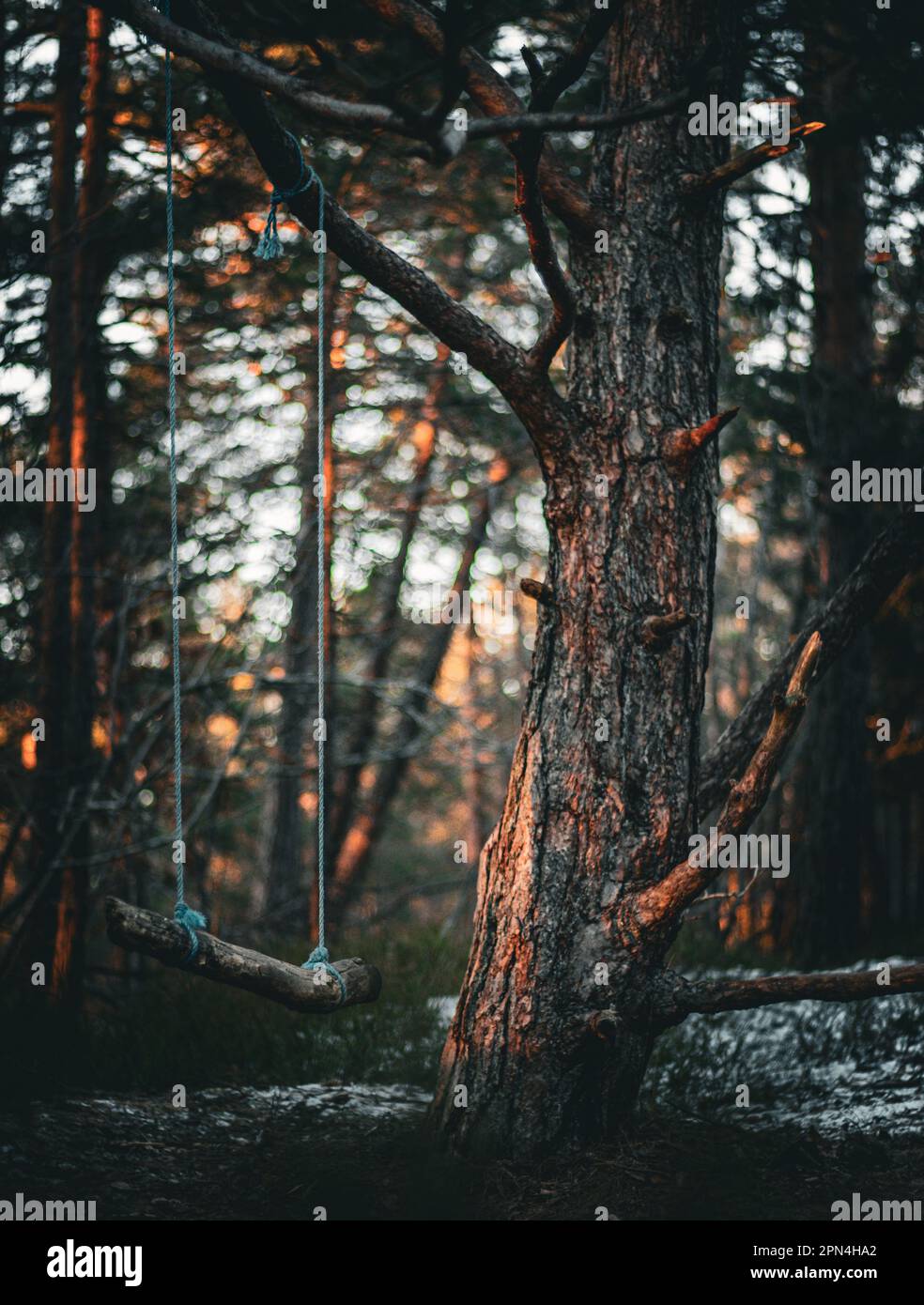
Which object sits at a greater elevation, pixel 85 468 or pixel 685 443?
pixel 85 468

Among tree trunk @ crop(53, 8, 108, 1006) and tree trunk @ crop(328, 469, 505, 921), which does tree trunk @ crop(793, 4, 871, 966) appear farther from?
tree trunk @ crop(328, 469, 505, 921)

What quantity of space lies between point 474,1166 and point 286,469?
7.34 meters

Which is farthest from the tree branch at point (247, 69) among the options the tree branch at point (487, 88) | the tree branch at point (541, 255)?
the tree branch at point (487, 88)

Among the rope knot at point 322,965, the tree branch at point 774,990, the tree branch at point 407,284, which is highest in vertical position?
the tree branch at point 407,284

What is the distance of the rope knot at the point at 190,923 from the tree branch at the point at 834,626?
2.11 metres

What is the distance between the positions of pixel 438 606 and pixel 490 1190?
7467 millimetres

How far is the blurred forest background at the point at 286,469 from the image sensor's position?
18.9 feet

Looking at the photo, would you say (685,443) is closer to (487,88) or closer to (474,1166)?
(487,88)

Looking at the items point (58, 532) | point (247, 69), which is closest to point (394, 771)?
point (58, 532)

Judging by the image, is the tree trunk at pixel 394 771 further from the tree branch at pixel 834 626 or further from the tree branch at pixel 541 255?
the tree branch at pixel 541 255

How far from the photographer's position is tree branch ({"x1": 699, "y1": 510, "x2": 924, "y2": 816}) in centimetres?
441

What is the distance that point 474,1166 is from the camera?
155 inches

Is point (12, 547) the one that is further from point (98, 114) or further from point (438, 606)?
point (438, 606)
